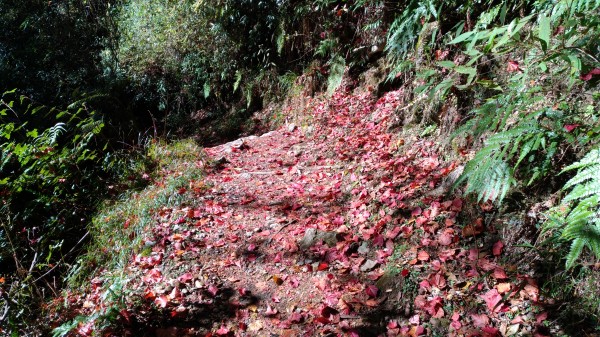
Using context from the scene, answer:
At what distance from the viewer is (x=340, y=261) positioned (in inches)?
136

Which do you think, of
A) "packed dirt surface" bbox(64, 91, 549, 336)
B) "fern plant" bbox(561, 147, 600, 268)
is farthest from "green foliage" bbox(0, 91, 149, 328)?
"fern plant" bbox(561, 147, 600, 268)

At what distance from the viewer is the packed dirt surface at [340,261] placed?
2744 mm

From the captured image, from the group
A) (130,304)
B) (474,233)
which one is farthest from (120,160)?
(474,233)

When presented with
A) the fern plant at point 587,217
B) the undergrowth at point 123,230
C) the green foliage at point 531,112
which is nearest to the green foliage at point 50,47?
the undergrowth at point 123,230

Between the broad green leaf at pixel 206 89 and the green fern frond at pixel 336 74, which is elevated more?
the green fern frond at pixel 336 74

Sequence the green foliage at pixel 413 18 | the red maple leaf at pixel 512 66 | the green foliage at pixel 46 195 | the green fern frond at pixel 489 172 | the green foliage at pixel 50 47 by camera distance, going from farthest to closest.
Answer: the green foliage at pixel 50 47 < the green foliage at pixel 46 195 < the green foliage at pixel 413 18 < the red maple leaf at pixel 512 66 < the green fern frond at pixel 489 172

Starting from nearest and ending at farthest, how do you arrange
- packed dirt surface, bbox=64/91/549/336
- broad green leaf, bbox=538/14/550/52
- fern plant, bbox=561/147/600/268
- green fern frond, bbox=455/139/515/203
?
fern plant, bbox=561/147/600/268, broad green leaf, bbox=538/14/550/52, green fern frond, bbox=455/139/515/203, packed dirt surface, bbox=64/91/549/336

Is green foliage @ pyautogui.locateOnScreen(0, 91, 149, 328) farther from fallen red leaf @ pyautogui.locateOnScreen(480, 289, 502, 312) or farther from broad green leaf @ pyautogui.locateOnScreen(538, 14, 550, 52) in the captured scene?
broad green leaf @ pyautogui.locateOnScreen(538, 14, 550, 52)

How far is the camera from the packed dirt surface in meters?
2.74

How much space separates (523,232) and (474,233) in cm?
34

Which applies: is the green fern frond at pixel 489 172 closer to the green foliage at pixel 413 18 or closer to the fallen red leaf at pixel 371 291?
the fallen red leaf at pixel 371 291

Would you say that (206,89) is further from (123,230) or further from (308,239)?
(308,239)

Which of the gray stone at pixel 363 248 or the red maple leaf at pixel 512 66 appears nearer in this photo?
the gray stone at pixel 363 248

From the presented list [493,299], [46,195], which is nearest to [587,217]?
[493,299]
